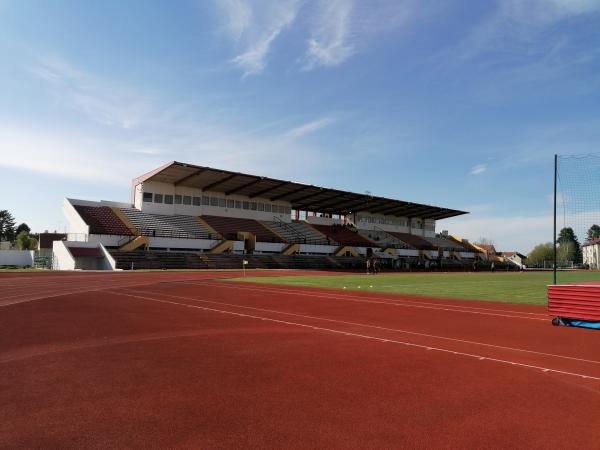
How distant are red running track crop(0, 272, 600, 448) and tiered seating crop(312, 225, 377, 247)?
61.1 meters

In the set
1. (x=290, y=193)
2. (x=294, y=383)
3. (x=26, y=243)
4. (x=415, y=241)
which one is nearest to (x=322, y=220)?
(x=290, y=193)

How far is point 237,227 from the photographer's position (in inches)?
2459

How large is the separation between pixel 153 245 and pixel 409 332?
4425 cm

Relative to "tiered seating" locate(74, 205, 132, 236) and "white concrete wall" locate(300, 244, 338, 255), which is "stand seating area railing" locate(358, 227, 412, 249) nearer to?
"white concrete wall" locate(300, 244, 338, 255)

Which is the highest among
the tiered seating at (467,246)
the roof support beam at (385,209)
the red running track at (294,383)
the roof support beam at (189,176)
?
the roof support beam at (189,176)

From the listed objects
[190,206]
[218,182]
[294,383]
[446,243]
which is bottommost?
[294,383]

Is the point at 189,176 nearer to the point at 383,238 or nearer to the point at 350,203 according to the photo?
the point at 350,203

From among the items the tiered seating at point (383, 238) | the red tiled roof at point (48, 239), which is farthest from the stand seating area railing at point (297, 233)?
the red tiled roof at point (48, 239)

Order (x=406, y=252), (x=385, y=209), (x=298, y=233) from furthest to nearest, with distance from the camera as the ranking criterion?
(x=385, y=209)
(x=406, y=252)
(x=298, y=233)

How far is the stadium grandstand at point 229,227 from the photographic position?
47500 mm

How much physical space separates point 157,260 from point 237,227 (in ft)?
56.5

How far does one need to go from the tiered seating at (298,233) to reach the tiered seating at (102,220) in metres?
23.3

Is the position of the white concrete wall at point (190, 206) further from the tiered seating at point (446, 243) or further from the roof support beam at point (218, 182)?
the tiered seating at point (446, 243)

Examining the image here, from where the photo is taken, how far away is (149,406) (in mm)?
5031
